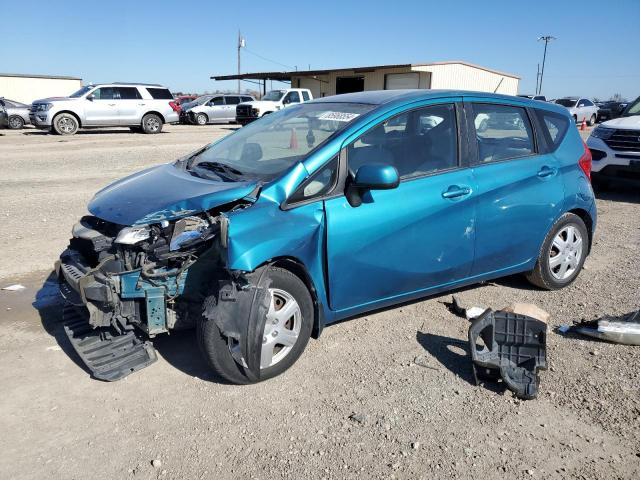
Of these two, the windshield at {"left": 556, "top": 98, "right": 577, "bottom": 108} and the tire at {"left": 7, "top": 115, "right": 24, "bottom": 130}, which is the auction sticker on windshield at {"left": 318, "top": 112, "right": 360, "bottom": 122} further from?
the windshield at {"left": 556, "top": 98, "right": 577, "bottom": 108}

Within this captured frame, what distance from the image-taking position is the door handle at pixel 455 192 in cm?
391

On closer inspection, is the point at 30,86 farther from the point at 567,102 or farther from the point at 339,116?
the point at 339,116

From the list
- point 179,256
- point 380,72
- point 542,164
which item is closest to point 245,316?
point 179,256

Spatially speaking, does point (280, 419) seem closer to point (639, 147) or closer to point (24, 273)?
point (24, 273)

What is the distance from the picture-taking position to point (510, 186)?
428 centimetres

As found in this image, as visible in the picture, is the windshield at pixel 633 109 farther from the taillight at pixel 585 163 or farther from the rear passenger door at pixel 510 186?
the rear passenger door at pixel 510 186

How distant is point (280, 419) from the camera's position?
3.09 m

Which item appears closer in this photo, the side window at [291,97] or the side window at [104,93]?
the side window at [104,93]

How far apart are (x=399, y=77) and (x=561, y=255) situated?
122 ft

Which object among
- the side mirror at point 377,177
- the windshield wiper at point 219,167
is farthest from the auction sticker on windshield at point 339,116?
the windshield wiper at point 219,167

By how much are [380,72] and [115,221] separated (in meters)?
39.7

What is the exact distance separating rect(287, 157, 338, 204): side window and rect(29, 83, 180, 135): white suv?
19.2 metres

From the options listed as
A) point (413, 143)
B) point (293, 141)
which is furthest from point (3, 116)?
point (413, 143)

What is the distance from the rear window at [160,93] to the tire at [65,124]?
10.4 feet
